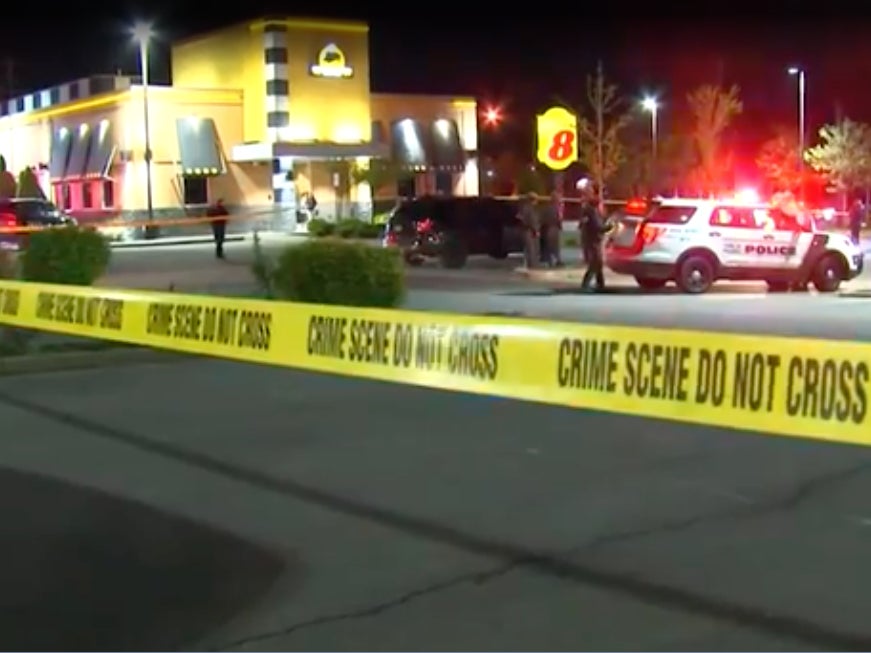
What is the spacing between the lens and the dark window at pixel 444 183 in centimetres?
6138

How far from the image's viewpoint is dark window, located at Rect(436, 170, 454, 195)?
201 feet

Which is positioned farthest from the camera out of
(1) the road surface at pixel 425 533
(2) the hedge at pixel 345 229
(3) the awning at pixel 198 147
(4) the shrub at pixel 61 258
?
(3) the awning at pixel 198 147

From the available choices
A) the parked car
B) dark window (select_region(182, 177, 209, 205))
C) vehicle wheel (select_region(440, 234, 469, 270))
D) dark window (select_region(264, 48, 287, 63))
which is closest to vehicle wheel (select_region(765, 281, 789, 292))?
vehicle wheel (select_region(440, 234, 469, 270))

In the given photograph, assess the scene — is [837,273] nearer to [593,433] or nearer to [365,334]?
[593,433]

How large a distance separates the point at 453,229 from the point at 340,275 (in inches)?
585

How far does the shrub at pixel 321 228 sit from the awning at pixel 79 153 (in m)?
14.8

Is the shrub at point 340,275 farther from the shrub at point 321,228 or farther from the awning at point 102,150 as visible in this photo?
the awning at point 102,150

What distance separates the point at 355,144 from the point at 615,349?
52.0 meters

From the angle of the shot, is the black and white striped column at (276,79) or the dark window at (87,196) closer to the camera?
the black and white striped column at (276,79)

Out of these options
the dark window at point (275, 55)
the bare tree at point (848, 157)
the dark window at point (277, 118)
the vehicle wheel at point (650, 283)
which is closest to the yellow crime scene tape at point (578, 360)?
the vehicle wheel at point (650, 283)

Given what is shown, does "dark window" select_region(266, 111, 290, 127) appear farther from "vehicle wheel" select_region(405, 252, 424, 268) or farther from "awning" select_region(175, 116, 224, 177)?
"vehicle wheel" select_region(405, 252, 424, 268)

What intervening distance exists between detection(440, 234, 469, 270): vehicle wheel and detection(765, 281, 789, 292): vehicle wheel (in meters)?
8.48

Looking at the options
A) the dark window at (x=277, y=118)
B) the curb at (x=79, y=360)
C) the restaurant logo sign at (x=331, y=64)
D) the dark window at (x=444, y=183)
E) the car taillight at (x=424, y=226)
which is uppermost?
the restaurant logo sign at (x=331, y=64)

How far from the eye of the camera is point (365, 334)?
690 cm
